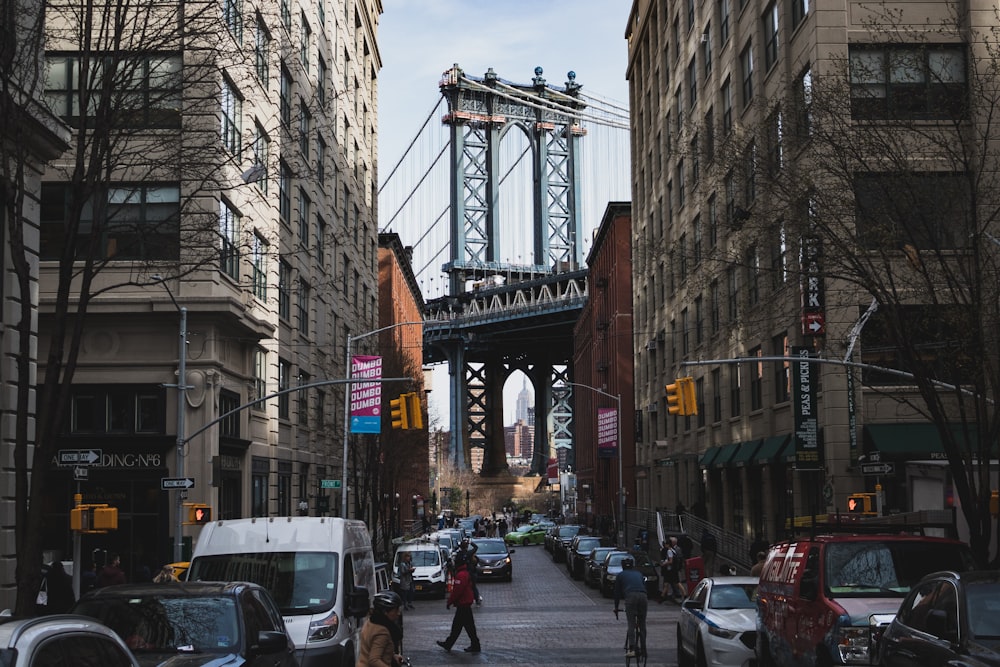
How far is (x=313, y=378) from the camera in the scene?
4938 cm

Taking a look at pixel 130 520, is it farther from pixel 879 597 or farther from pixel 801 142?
pixel 879 597

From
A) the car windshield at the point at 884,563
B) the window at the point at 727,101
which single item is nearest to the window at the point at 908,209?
the car windshield at the point at 884,563

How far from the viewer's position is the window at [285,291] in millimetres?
42906

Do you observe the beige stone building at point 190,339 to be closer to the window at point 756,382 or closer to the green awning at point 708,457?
the window at point 756,382

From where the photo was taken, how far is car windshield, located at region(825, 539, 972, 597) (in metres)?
13.9

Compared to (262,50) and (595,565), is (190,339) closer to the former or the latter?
(595,565)

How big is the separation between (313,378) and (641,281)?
25.5 m

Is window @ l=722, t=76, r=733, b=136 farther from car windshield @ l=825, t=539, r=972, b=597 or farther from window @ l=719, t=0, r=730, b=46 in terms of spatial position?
car windshield @ l=825, t=539, r=972, b=597

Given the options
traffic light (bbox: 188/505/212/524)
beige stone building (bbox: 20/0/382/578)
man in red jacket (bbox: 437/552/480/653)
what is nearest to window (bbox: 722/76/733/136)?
beige stone building (bbox: 20/0/382/578)

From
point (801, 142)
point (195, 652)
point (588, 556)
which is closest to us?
point (195, 652)

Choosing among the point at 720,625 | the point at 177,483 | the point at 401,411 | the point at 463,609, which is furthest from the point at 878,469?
the point at 177,483

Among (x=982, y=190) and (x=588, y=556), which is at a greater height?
(x=982, y=190)

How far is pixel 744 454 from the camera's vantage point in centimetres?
4144

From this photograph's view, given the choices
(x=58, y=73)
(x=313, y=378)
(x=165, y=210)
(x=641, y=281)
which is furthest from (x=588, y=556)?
(x=641, y=281)
